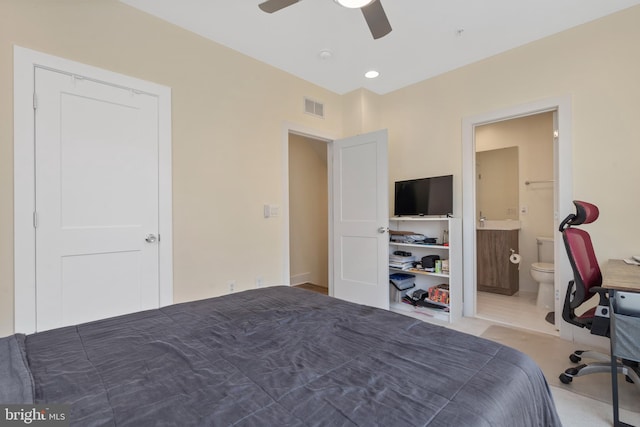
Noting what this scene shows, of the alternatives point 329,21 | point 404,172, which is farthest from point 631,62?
point 329,21

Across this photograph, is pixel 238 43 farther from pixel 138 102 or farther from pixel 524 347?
pixel 524 347

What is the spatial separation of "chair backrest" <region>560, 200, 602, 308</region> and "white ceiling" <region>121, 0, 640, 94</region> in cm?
168

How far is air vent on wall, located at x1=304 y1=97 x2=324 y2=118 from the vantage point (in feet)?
11.9

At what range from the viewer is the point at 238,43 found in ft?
9.37

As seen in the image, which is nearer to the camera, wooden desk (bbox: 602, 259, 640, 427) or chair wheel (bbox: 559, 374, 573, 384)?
wooden desk (bbox: 602, 259, 640, 427)

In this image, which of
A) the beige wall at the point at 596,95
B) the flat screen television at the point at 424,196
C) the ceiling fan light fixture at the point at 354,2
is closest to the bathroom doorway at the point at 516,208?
the beige wall at the point at 596,95

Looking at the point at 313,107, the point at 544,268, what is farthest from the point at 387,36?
the point at 544,268

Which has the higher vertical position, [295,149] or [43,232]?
[295,149]

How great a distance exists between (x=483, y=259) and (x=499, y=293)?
50cm

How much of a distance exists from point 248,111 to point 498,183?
3.87 m

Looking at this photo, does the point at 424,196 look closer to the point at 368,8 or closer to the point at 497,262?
the point at 497,262

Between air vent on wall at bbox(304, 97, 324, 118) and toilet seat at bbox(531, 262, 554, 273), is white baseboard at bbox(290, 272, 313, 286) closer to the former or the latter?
air vent on wall at bbox(304, 97, 324, 118)

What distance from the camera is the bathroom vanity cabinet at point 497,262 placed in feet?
13.2

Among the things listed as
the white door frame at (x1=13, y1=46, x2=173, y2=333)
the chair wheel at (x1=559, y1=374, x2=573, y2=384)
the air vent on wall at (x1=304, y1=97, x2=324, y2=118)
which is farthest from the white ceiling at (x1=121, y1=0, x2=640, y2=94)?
the chair wheel at (x1=559, y1=374, x2=573, y2=384)
